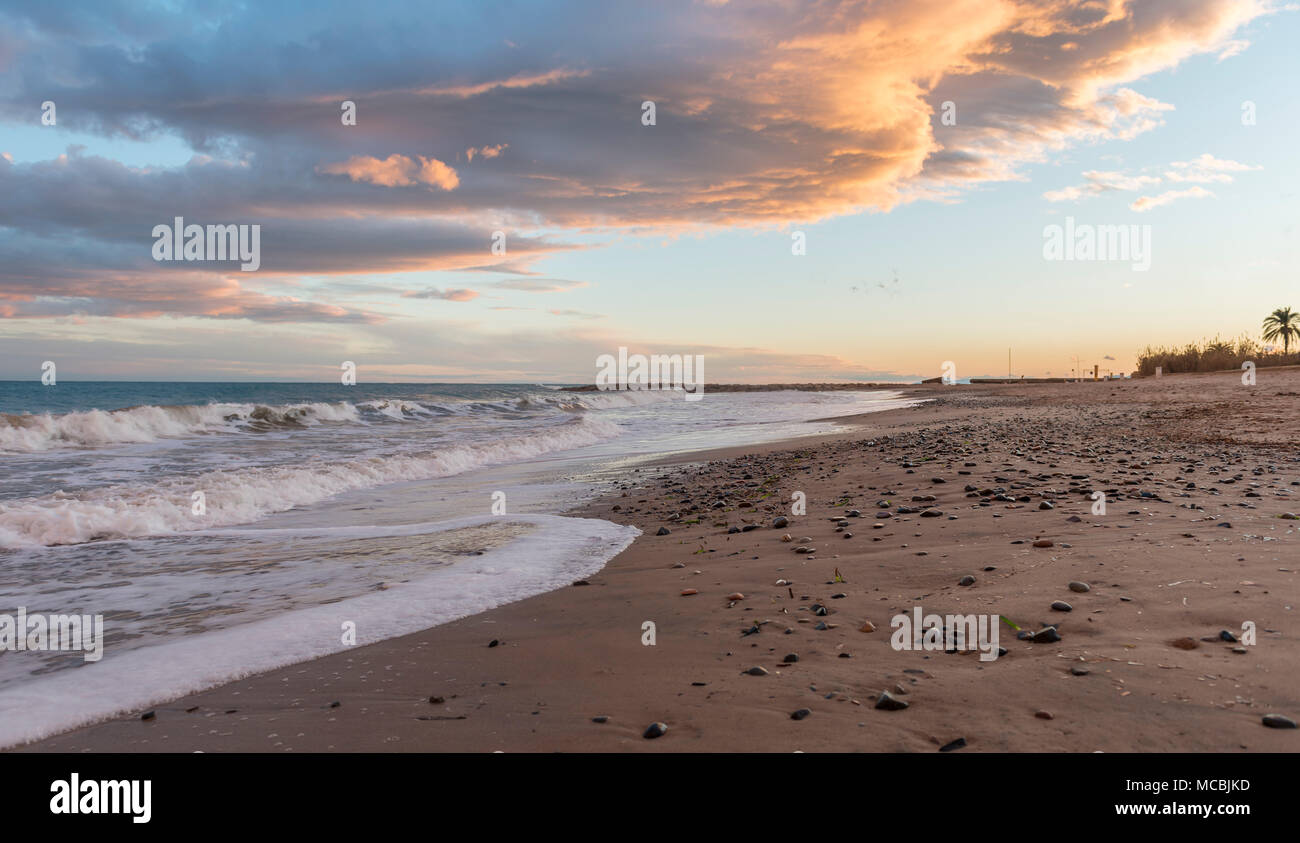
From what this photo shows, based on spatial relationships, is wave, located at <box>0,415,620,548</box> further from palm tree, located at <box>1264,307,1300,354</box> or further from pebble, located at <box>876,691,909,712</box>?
palm tree, located at <box>1264,307,1300,354</box>

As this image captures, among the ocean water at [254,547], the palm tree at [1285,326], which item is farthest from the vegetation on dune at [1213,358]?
the ocean water at [254,547]

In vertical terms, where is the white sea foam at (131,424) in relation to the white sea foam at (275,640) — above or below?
above

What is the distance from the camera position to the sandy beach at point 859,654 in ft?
10.2

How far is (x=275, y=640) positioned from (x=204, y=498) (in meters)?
7.67

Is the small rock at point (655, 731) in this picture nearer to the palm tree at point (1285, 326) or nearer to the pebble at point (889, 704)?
the pebble at point (889, 704)

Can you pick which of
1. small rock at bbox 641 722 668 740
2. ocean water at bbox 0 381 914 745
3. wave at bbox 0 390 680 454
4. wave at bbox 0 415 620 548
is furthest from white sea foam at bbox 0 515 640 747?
wave at bbox 0 390 680 454

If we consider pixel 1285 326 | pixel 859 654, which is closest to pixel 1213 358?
pixel 1285 326

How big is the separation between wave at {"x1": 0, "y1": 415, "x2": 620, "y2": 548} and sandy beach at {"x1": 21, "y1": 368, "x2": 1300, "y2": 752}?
289 inches

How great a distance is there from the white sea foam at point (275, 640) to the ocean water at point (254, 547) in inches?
0.7

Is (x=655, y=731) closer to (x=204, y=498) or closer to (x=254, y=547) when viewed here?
(x=254, y=547)
